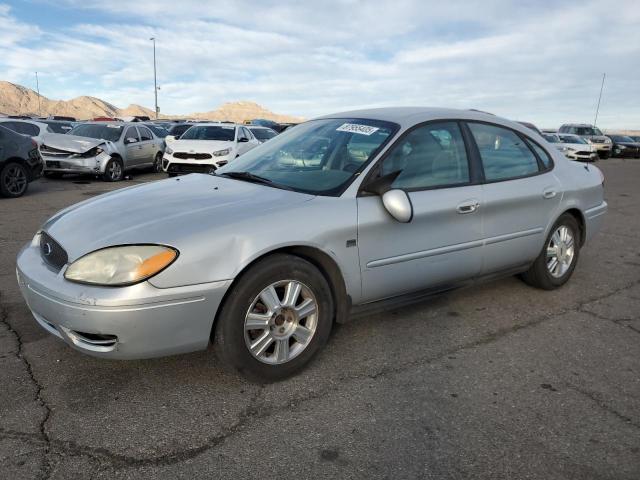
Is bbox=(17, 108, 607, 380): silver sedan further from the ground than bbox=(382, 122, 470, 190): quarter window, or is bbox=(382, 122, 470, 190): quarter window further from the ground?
bbox=(382, 122, 470, 190): quarter window

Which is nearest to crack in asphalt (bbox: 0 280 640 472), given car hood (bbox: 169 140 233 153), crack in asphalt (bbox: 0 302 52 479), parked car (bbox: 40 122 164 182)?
crack in asphalt (bbox: 0 302 52 479)

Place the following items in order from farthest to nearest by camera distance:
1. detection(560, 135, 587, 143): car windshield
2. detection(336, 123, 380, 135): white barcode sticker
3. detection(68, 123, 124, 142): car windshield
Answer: detection(560, 135, 587, 143): car windshield → detection(68, 123, 124, 142): car windshield → detection(336, 123, 380, 135): white barcode sticker

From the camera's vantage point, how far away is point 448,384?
3.04m

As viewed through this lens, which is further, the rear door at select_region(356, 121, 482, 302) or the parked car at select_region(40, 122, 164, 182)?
the parked car at select_region(40, 122, 164, 182)

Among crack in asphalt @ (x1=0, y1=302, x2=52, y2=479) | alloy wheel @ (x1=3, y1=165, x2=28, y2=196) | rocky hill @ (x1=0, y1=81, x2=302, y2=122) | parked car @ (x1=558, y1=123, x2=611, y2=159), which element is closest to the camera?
crack in asphalt @ (x1=0, y1=302, x2=52, y2=479)

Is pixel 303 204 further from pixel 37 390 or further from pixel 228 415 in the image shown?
pixel 37 390

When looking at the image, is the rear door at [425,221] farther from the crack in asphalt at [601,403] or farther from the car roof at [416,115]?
the crack in asphalt at [601,403]

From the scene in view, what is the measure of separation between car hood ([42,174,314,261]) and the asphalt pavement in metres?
0.81

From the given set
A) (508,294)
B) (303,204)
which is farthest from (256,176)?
(508,294)

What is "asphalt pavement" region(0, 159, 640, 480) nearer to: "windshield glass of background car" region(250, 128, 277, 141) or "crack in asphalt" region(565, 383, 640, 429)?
"crack in asphalt" region(565, 383, 640, 429)

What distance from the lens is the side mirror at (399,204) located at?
3156 millimetres

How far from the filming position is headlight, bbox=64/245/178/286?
8.46 feet

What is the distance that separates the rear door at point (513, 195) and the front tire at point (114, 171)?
1085 cm

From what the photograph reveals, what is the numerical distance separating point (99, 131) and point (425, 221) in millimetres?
12511
